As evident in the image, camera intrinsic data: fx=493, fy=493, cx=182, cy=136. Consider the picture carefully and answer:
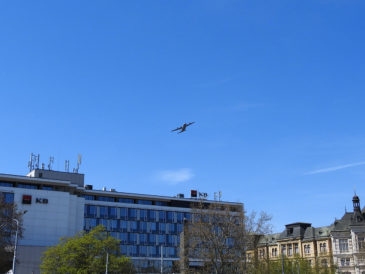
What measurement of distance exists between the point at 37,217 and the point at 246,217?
56.2 meters

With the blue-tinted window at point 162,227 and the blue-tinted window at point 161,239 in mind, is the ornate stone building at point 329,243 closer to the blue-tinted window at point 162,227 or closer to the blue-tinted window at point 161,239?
the blue-tinted window at point 161,239

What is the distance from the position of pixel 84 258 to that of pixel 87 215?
4505cm

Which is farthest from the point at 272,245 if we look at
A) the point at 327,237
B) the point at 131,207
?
the point at 131,207

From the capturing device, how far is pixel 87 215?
392 ft

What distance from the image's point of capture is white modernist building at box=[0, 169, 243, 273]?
109 metres

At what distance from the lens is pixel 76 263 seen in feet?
243

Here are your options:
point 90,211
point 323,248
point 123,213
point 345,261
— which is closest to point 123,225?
point 123,213

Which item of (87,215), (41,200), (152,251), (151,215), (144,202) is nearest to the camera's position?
(41,200)

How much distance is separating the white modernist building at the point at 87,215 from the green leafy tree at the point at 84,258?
30.3m

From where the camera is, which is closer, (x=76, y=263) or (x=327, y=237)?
(x=76, y=263)

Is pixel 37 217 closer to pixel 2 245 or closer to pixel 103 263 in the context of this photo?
pixel 2 245

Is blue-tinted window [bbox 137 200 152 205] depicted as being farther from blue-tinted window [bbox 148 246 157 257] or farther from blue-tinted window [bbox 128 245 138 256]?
blue-tinted window [bbox 128 245 138 256]

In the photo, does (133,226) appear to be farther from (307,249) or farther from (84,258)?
(84,258)

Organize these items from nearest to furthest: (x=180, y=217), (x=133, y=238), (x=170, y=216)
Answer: (x=133, y=238) → (x=170, y=216) → (x=180, y=217)
